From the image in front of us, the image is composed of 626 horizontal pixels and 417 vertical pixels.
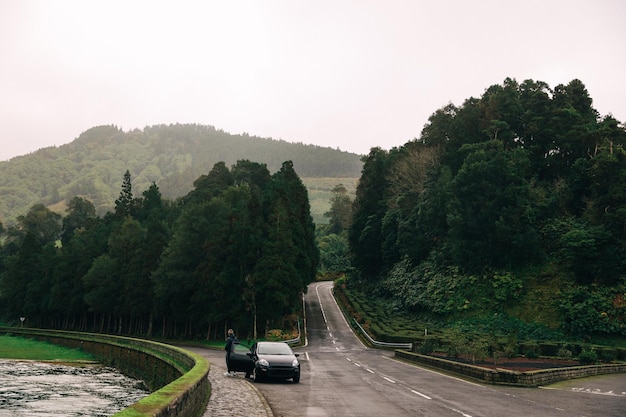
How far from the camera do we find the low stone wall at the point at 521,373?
81.0 ft

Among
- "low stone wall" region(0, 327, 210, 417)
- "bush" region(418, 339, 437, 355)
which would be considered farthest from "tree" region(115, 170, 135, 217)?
"bush" region(418, 339, 437, 355)

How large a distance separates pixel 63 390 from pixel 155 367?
543cm

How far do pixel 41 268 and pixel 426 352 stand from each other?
235 feet

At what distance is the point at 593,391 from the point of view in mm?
23875

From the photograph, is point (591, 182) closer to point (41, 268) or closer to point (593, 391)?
point (593, 391)

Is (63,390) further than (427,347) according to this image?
No

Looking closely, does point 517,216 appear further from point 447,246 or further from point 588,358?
point 588,358

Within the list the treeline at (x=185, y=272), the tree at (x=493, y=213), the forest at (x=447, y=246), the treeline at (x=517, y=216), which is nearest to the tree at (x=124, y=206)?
the treeline at (x=185, y=272)

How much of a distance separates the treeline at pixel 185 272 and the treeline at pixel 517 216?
621 inches

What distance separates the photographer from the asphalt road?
16.0 m

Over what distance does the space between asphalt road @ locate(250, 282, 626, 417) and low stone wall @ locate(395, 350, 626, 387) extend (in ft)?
2.20

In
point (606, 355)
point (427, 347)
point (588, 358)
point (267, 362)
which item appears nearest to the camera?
point (267, 362)

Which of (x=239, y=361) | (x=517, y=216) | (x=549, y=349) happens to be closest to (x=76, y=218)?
(x=517, y=216)

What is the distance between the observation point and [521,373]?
24.6m
